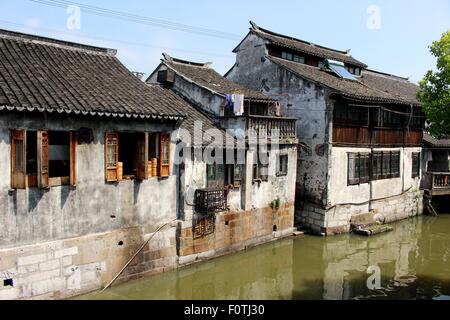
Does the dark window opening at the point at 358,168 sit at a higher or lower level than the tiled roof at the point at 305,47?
lower

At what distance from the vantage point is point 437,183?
25.8m

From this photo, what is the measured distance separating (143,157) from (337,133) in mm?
10944

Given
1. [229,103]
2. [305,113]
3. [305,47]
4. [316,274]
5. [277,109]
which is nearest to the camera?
[316,274]

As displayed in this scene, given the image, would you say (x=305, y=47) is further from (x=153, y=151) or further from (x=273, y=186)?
(x=153, y=151)

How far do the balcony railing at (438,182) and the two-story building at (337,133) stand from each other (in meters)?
0.69

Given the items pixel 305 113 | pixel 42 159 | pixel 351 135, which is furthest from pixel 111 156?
pixel 351 135

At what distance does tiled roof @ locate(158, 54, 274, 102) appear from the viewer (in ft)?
64.1

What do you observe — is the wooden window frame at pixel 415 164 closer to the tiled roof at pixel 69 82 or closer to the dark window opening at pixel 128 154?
the tiled roof at pixel 69 82

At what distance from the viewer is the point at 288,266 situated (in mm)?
15703

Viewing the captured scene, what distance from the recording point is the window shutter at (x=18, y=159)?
1027 cm

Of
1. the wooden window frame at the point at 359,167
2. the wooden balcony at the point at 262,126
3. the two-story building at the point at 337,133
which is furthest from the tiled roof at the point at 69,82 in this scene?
the wooden window frame at the point at 359,167

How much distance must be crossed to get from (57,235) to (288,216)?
10992 millimetres

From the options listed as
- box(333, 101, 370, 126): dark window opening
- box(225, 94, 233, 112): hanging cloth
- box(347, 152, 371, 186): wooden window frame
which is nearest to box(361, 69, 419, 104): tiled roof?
box(333, 101, 370, 126): dark window opening

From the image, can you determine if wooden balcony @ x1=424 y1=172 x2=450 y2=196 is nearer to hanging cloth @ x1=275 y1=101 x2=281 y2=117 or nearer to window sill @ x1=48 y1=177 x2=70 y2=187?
hanging cloth @ x1=275 y1=101 x2=281 y2=117
